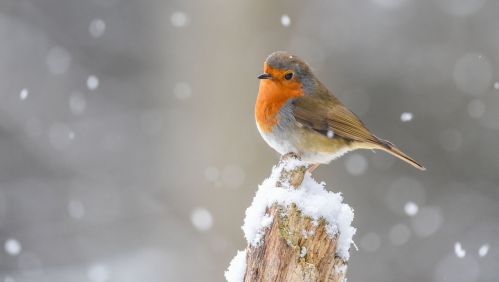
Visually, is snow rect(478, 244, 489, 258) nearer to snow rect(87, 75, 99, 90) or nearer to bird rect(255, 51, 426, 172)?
bird rect(255, 51, 426, 172)

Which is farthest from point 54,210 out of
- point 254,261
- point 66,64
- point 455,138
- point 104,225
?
point 254,261

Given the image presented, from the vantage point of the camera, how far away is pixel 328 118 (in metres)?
4.66

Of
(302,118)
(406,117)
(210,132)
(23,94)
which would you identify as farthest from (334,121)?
(23,94)

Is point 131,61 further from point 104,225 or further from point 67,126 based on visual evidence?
point 104,225

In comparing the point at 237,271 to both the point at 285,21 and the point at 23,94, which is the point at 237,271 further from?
the point at 23,94

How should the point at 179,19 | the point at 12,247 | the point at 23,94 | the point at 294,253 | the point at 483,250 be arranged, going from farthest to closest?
1. the point at 23,94
2. the point at 12,247
3. the point at 179,19
4. the point at 483,250
5. the point at 294,253

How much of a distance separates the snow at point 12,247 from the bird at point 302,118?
604 cm

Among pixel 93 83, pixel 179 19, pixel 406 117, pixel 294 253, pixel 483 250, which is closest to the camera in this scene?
pixel 294 253

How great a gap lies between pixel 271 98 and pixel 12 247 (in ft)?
20.5

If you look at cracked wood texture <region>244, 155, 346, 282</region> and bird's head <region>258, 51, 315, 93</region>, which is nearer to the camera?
cracked wood texture <region>244, 155, 346, 282</region>

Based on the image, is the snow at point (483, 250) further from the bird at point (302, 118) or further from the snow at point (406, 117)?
the bird at point (302, 118)

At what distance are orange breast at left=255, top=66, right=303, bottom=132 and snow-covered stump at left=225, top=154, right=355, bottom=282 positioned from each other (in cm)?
153

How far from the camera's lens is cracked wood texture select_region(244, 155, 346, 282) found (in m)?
2.73

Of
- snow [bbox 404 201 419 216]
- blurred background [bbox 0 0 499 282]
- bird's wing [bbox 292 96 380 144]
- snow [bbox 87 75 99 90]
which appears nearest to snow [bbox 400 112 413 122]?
blurred background [bbox 0 0 499 282]
